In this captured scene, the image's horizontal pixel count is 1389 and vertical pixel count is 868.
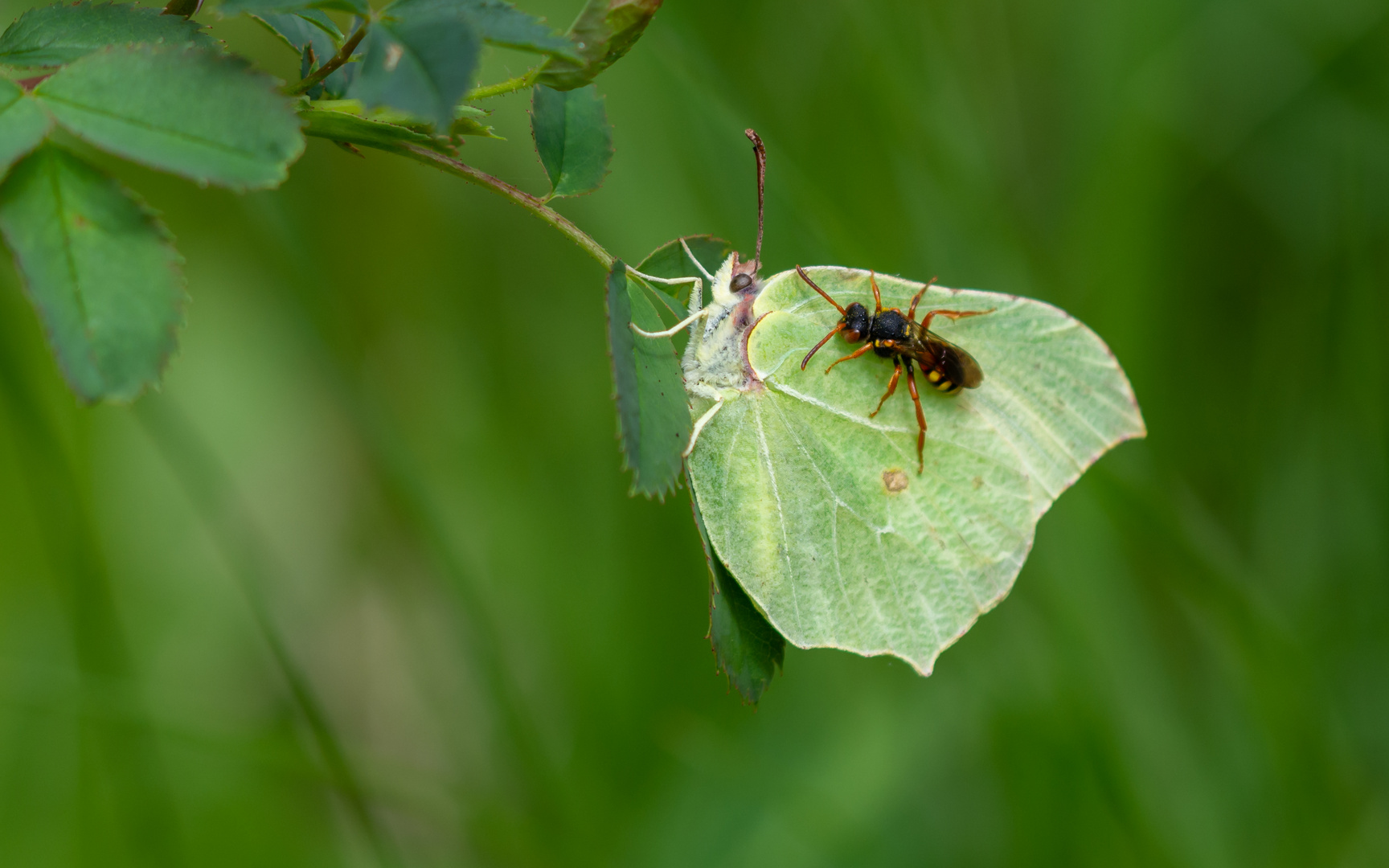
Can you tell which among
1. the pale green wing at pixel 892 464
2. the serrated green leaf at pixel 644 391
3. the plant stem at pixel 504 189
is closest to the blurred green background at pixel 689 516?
the pale green wing at pixel 892 464

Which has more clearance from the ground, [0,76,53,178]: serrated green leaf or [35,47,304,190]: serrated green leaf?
[35,47,304,190]: serrated green leaf

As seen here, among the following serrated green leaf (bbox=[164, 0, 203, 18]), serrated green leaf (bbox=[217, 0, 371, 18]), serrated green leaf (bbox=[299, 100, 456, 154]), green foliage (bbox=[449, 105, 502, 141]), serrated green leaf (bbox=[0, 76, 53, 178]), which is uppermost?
serrated green leaf (bbox=[217, 0, 371, 18])

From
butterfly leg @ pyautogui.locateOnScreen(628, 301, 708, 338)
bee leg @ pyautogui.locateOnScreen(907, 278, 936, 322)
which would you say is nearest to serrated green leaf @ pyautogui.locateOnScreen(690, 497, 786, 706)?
butterfly leg @ pyautogui.locateOnScreen(628, 301, 708, 338)

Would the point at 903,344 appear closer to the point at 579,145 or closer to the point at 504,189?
the point at 579,145

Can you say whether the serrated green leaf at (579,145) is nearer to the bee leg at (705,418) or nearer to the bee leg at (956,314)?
the bee leg at (705,418)

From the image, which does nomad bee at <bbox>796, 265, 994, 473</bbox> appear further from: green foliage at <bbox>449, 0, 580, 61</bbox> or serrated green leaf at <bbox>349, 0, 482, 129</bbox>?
serrated green leaf at <bbox>349, 0, 482, 129</bbox>

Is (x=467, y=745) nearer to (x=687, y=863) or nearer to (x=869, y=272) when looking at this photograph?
(x=687, y=863)
